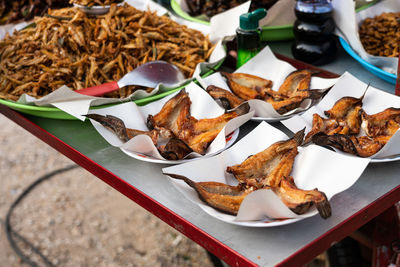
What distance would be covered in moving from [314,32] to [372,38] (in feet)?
0.86

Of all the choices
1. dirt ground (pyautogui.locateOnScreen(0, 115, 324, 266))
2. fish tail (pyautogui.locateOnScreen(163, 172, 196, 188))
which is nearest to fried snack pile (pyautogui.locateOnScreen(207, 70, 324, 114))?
fish tail (pyautogui.locateOnScreen(163, 172, 196, 188))

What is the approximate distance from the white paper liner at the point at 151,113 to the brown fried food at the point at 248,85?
13 cm

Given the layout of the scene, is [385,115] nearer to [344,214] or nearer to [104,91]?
[344,214]

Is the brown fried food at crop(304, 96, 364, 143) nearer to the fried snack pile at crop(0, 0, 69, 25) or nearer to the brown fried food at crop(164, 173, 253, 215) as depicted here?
the brown fried food at crop(164, 173, 253, 215)

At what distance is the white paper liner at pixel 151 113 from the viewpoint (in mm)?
1190

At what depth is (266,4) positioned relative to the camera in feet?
6.55

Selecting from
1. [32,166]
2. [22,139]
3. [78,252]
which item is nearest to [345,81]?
[78,252]

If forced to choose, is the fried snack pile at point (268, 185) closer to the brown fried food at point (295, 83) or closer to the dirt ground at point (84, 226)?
the brown fried food at point (295, 83)

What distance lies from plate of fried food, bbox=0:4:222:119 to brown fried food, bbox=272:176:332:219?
72cm

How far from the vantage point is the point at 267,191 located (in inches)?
34.6

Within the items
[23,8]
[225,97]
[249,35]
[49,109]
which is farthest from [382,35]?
[23,8]

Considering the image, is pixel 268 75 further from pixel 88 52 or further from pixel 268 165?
pixel 88 52

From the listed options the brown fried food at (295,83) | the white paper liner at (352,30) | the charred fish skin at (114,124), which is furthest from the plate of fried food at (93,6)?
the white paper liner at (352,30)

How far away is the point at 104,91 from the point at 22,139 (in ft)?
9.01
